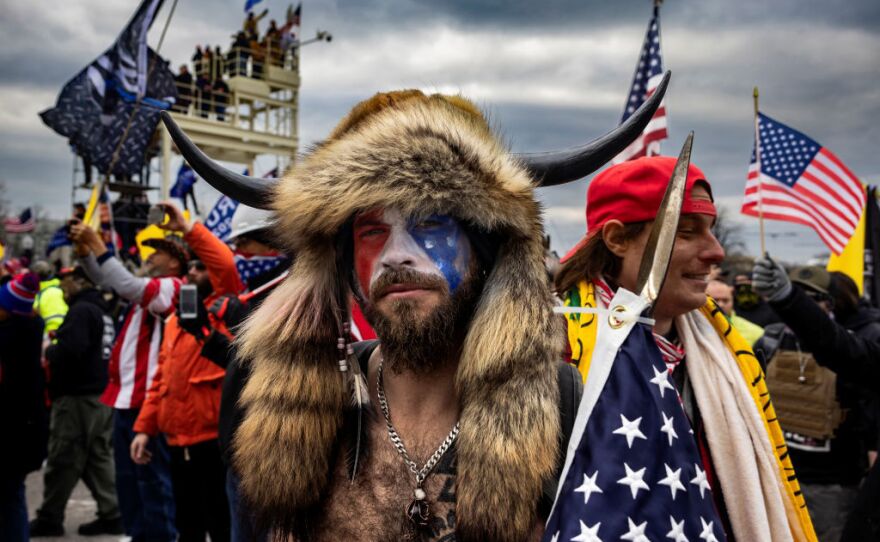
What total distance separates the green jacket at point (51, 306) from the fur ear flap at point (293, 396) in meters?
7.37

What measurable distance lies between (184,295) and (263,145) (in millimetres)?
17513

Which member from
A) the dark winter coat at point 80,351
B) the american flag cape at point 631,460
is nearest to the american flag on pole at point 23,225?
the dark winter coat at point 80,351

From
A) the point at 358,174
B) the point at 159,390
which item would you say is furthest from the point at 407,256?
the point at 159,390

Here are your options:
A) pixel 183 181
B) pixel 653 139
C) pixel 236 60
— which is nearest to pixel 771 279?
pixel 653 139

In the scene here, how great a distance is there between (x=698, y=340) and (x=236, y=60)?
21298mm

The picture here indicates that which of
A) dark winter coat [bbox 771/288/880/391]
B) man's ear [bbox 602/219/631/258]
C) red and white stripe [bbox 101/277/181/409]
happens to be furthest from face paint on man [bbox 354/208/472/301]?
red and white stripe [bbox 101/277/181/409]

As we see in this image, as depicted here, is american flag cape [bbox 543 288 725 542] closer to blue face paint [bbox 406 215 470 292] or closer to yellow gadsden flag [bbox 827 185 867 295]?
blue face paint [bbox 406 215 470 292]

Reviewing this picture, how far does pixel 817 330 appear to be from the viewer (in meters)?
3.48

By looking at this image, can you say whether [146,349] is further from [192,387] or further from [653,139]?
[653,139]

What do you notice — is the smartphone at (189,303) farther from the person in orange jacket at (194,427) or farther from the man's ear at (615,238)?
the man's ear at (615,238)

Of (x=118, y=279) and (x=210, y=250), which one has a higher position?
(x=210, y=250)

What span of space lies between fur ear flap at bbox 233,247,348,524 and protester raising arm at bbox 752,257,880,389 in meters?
2.32

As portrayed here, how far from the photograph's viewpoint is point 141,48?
866 centimetres

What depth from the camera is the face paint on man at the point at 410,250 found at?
1820 mm
